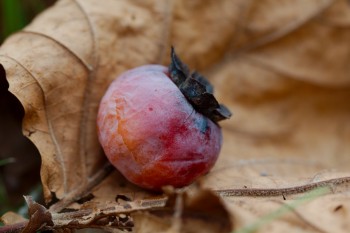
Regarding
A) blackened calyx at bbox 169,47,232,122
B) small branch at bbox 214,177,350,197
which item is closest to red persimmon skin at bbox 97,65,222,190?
blackened calyx at bbox 169,47,232,122

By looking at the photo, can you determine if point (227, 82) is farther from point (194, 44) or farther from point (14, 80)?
point (14, 80)

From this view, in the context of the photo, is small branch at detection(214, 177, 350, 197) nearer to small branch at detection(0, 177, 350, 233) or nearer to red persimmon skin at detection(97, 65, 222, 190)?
small branch at detection(0, 177, 350, 233)

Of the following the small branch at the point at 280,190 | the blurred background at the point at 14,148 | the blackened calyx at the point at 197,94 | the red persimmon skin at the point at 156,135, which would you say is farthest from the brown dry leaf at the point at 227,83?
the blurred background at the point at 14,148

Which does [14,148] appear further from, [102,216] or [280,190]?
[280,190]

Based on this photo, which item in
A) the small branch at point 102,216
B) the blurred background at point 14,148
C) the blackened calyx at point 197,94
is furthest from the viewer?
the blurred background at point 14,148

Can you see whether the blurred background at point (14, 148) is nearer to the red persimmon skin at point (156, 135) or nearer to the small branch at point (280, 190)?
the red persimmon skin at point (156, 135)

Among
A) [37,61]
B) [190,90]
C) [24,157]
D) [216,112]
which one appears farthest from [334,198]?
[24,157]
